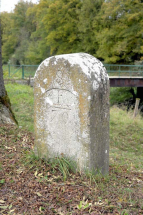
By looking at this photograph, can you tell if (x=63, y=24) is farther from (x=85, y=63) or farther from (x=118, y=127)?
(x=85, y=63)

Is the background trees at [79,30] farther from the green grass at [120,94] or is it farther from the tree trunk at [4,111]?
the tree trunk at [4,111]

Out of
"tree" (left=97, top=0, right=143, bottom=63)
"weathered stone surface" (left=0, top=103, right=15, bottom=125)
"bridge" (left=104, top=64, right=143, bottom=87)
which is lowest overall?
"weathered stone surface" (left=0, top=103, right=15, bottom=125)

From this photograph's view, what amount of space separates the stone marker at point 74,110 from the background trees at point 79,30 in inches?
615

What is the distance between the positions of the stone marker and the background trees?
15.6 meters

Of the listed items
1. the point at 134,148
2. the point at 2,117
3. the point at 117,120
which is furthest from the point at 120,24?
the point at 2,117

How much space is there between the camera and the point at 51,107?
329 cm

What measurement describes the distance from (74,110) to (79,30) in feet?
91.3

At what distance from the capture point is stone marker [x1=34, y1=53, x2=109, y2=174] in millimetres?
2969

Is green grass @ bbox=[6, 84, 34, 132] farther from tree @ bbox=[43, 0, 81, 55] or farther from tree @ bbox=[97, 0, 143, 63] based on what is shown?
tree @ bbox=[43, 0, 81, 55]

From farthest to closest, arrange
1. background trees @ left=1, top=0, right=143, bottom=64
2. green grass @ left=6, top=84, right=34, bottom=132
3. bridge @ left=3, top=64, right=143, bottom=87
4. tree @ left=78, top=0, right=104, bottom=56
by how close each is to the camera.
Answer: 1. tree @ left=78, top=0, right=104, bottom=56
2. background trees @ left=1, top=0, right=143, bottom=64
3. bridge @ left=3, top=64, right=143, bottom=87
4. green grass @ left=6, top=84, right=34, bottom=132

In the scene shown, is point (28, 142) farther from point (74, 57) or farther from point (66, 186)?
point (74, 57)

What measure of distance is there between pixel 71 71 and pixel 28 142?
215cm

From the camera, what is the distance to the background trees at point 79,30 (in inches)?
923


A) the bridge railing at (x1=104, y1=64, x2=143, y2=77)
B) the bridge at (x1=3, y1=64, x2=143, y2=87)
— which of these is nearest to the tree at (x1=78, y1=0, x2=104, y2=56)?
the bridge railing at (x1=104, y1=64, x2=143, y2=77)
